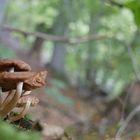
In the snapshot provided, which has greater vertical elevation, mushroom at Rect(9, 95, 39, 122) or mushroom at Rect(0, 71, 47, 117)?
mushroom at Rect(0, 71, 47, 117)

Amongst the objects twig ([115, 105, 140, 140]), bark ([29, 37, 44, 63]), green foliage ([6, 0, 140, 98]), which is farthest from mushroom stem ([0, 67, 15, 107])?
bark ([29, 37, 44, 63])

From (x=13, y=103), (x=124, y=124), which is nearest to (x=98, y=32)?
(x=124, y=124)

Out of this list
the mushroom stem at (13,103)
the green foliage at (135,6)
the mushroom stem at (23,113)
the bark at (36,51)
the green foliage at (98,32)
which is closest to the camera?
the mushroom stem at (13,103)

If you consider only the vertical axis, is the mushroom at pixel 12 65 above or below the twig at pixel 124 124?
above

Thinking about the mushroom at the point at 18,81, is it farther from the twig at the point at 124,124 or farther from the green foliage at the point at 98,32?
the green foliage at the point at 98,32

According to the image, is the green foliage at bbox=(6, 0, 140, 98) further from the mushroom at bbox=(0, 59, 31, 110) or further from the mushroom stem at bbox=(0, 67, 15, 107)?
the mushroom at bbox=(0, 59, 31, 110)

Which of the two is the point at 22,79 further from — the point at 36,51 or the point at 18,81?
the point at 36,51

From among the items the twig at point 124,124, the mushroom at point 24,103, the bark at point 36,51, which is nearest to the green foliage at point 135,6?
the twig at point 124,124

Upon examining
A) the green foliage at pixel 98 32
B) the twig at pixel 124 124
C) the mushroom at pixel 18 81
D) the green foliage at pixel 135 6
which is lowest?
the green foliage at pixel 98 32

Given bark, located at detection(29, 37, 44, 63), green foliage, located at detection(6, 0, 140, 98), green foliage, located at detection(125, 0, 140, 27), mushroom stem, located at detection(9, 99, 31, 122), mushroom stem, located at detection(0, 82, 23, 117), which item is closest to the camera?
mushroom stem, located at detection(0, 82, 23, 117)

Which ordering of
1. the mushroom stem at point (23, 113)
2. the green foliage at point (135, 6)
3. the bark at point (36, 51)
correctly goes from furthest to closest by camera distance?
the bark at point (36, 51) < the green foliage at point (135, 6) < the mushroom stem at point (23, 113)
